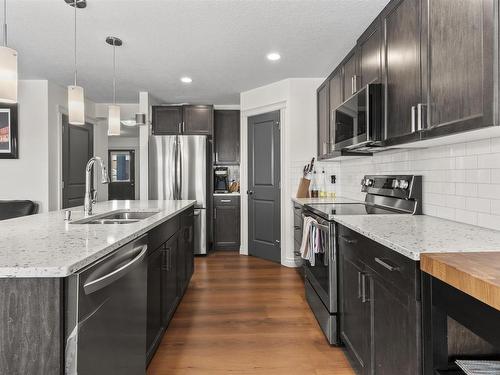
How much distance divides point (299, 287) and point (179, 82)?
3.11 metres

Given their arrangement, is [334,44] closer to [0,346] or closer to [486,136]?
[486,136]

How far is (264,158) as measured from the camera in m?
4.64

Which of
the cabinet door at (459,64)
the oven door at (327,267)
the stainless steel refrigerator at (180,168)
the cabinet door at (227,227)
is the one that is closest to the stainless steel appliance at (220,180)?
the cabinet door at (227,227)

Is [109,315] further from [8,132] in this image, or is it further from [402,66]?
[8,132]

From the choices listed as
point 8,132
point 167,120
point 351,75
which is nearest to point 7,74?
point 351,75

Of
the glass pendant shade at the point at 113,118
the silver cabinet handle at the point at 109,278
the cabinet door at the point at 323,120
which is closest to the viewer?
the silver cabinet handle at the point at 109,278

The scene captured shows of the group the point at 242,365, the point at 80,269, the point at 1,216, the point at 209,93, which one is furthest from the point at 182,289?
the point at 209,93

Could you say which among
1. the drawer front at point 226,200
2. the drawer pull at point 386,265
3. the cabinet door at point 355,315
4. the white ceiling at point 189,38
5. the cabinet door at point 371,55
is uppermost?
the white ceiling at point 189,38

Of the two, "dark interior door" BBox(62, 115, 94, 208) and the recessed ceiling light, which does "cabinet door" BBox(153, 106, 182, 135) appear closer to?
"dark interior door" BBox(62, 115, 94, 208)

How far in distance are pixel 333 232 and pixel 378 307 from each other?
74cm

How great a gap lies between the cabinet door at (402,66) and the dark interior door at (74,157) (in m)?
4.55

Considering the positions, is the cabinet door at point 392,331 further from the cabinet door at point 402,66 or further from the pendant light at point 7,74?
the pendant light at point 7,74

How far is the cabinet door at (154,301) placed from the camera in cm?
183

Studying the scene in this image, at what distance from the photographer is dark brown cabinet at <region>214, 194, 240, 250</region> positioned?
17.1 feet
